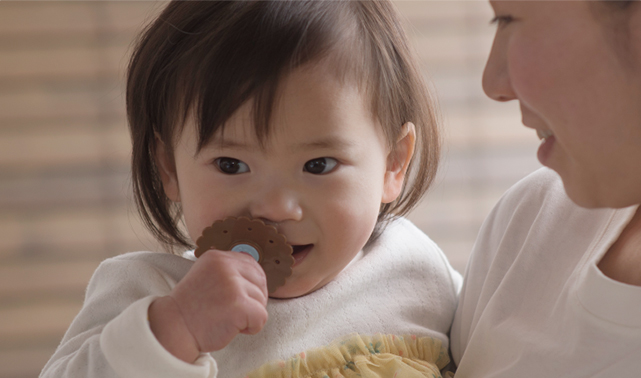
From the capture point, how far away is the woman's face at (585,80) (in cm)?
64

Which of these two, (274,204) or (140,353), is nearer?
(140,353)

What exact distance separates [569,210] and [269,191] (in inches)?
Answer: 17.6

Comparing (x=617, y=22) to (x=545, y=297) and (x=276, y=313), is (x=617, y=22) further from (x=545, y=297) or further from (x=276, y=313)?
(x=276, y=313)

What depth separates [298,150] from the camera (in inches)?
35.1

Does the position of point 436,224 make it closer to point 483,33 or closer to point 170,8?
point 483,33

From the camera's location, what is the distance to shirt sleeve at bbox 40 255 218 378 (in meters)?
0.76

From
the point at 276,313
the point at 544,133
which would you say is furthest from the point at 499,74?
the point at 276,313

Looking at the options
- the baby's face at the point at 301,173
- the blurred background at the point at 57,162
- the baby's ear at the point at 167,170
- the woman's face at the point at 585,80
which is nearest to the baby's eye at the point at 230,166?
the baby's face at the point at 301,173

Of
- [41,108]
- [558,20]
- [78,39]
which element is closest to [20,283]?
[41,108]

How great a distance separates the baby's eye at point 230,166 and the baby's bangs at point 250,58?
4 centimetres

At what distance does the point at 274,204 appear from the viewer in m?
0.88

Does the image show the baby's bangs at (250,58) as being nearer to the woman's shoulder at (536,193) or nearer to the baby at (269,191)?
the baby at (269,191)

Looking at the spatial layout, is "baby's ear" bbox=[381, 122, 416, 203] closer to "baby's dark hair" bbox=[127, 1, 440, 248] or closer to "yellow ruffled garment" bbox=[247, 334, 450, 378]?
"baby's dark hair" bbox=[127, 1, 440, 248]

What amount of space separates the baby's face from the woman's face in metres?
0.31
